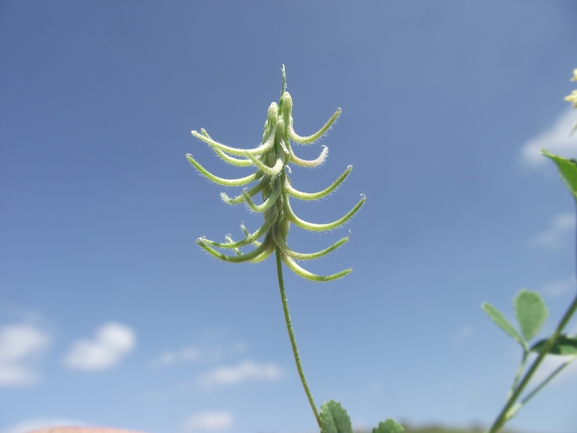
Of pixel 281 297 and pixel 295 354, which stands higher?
pixel 281 297

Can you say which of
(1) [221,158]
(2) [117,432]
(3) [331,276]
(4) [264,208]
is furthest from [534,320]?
(2) [117,432]

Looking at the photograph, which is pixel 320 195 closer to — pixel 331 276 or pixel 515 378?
pixel 331 276

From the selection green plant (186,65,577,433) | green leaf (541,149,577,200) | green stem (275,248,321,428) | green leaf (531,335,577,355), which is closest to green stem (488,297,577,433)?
green plant (186,65,577,433)

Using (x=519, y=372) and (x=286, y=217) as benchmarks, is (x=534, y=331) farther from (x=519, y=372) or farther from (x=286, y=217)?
(x=286, y=217)

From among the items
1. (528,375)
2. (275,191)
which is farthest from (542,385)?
(275,191)

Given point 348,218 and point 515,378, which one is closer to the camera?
point 348,218

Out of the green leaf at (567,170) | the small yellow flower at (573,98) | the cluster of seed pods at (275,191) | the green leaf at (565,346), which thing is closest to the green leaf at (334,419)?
the cluster of seed pods at (275,191)

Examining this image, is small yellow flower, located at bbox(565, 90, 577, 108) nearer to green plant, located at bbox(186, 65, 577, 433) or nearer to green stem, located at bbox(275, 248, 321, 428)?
green plant, located at bbox(186, 65, 577, 433)
